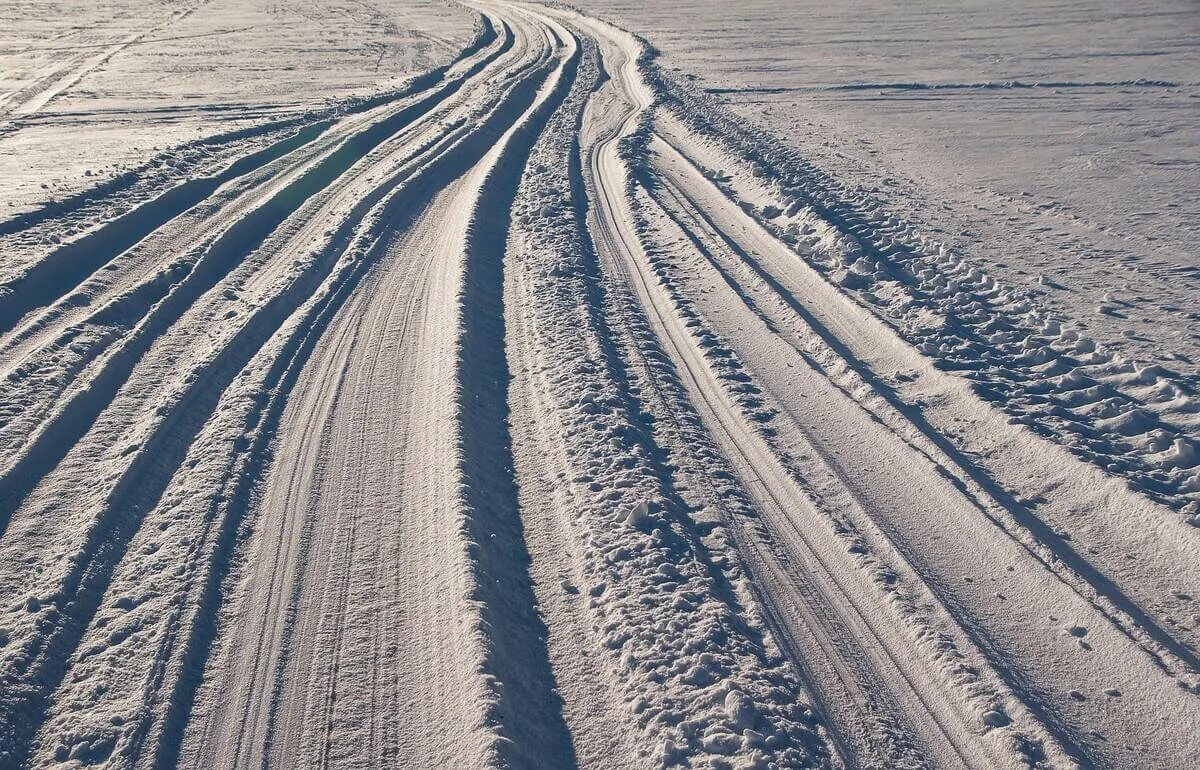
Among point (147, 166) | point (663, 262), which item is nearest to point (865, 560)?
point (663, 262)

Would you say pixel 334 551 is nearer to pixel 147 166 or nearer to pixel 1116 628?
pixel 1116 628

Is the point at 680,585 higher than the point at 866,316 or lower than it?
lower

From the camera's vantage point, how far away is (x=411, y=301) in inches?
392

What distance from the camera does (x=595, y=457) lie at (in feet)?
23.2

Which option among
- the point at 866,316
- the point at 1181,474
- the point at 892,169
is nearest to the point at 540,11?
the point at 892,169

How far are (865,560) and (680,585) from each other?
141 cm

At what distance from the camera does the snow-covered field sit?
4.84 meters

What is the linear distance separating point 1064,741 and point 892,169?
13069 mm

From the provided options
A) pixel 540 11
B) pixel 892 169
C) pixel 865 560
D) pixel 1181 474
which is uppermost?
pixel 540 11

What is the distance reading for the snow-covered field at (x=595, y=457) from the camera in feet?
15.9

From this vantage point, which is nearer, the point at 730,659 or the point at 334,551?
the point at 730,659

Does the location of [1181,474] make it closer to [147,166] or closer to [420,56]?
[147,166]

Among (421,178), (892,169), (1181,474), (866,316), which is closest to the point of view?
(1181,474)

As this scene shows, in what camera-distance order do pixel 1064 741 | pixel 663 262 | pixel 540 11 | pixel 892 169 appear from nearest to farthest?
pixel 1064 741 → pixel 663 262 → pixel 892 169 → pixel 540 11
